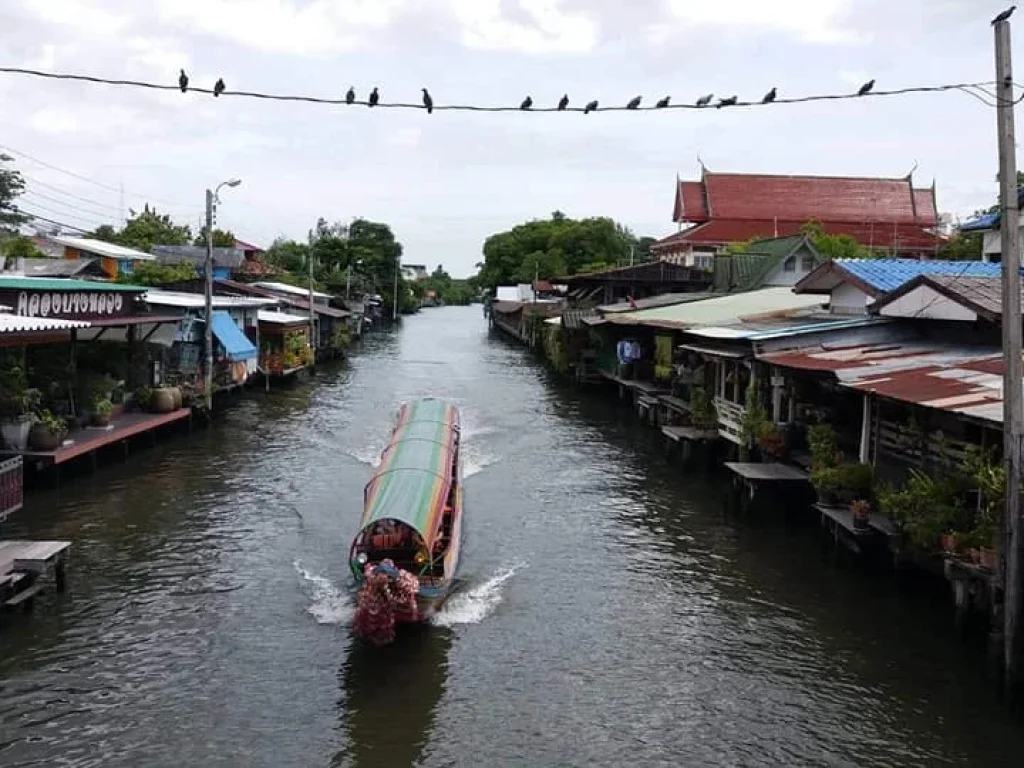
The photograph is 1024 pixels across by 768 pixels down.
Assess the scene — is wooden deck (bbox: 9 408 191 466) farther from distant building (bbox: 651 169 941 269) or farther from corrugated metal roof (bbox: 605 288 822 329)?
distant building (bbox: 651 169 941 269)

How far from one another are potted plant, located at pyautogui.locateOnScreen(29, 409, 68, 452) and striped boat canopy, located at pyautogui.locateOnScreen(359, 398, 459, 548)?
657 centimetres

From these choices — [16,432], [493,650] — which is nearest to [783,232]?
[16,432]

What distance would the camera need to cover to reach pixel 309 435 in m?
29.0

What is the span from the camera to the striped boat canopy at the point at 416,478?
13750mm

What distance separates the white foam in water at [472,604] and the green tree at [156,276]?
28.0 meters

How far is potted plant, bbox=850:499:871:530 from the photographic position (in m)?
14.7

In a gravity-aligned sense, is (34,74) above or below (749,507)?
above

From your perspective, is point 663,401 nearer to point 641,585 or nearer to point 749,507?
point 749,507

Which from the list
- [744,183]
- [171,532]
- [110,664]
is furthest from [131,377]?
[744,183]

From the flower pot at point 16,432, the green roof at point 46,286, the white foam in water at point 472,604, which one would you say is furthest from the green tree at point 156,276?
the white foam in water at point 472,604

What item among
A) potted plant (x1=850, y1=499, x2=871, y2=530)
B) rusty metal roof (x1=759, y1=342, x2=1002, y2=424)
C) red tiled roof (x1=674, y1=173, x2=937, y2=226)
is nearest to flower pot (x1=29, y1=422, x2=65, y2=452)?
rusty metal roof (x1=759, y1=342, x2=1002, y2=424)

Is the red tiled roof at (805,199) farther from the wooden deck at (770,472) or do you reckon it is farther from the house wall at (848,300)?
the wooden deck at (770,472)

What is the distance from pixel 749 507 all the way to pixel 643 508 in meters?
2.17

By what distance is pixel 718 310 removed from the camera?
30.7 metres
